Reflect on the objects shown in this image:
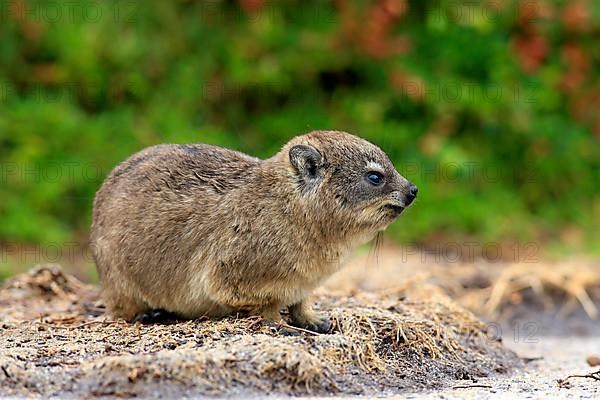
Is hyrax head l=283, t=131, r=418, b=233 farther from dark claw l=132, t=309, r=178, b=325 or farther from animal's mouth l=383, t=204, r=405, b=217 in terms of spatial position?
dark claw l=132, t=309, r=178, b=325

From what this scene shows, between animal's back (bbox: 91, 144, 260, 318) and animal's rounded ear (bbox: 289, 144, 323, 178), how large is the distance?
39 centimetres

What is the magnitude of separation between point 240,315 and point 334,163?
3.96 ft

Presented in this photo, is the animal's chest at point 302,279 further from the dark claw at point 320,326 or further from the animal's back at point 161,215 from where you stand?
the animal's back at point 161,215

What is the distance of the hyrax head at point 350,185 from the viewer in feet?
21.1

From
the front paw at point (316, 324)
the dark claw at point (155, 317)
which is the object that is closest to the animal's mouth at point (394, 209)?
the front paw at point (316, 324)

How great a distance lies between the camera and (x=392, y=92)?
1320 cm

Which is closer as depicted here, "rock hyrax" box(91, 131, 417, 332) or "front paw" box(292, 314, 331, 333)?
"rock hyrax" box(91, 131, 417, 332)

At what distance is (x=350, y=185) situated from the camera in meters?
6.49

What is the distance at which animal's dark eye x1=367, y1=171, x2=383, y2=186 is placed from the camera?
6523 mm

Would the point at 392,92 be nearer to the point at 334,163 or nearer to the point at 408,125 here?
the point at 408,125

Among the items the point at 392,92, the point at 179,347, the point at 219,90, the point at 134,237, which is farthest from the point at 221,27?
the point at 179,347

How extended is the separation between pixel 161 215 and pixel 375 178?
59.3 inches

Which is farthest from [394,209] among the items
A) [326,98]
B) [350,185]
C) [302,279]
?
[326,98]

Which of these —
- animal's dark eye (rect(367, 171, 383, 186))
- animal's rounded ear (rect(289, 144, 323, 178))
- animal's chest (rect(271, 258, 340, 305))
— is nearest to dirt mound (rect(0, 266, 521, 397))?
animal's chest (rect(271, 258, 340, 305))
